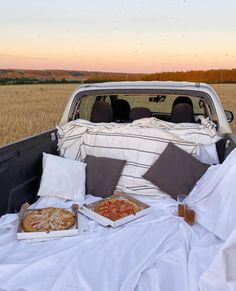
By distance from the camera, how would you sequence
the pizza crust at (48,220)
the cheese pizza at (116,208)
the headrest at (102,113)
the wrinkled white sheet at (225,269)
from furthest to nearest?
1. the headrest at (102,113)
2. the cheese pizza at (116,208)
3. the pizza crust at (48,220)
4. the wrinkled white sheet at (225,269)

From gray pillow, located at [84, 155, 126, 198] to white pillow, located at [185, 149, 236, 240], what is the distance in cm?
78

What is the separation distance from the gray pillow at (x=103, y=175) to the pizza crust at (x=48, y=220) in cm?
62

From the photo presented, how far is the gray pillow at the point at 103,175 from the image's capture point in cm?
337

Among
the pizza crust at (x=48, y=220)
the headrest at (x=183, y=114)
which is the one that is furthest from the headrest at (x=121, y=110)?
the pizza crust at (x=48, y=220)

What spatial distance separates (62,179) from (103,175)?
37 cm

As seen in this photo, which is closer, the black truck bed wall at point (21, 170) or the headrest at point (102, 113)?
the black truck bed wall at point (21, 170)

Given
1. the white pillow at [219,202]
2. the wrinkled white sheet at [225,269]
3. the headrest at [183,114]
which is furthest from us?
the headrest at [183,114]

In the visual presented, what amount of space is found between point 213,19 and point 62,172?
21.2 feet

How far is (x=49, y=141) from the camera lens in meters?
3.72

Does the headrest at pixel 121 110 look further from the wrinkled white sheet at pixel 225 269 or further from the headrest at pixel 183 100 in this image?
the wrinkled white sheet at pixel 225 269

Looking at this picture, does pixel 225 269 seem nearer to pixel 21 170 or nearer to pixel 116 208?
pixel 116 208

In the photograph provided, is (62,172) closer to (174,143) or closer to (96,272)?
(174,143)

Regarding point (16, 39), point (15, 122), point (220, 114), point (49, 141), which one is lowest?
point (15, 122)

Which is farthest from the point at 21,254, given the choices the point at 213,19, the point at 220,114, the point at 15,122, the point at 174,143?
the point at 15,122
